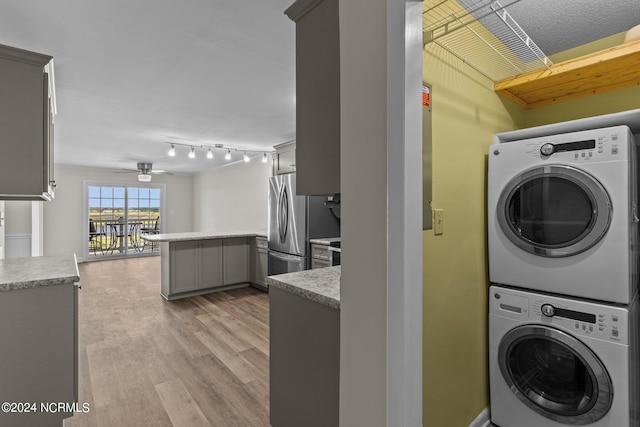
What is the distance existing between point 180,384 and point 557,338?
2.42m

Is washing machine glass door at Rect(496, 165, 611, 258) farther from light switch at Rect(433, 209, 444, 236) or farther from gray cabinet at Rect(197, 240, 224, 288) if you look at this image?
gray cabinet at Rect(197, 240, 224, 288)

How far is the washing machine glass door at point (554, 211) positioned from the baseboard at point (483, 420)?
1.01 meters

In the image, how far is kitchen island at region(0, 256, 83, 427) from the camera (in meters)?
1.72

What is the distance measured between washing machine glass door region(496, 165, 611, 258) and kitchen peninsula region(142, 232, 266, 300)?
148 inches

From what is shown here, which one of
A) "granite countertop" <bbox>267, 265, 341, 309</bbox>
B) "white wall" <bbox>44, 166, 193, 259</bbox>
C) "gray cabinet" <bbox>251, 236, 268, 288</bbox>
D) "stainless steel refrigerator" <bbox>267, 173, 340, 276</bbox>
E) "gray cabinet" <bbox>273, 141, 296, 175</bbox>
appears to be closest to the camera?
"granite countertop" <bbox>267, 265, 341, 309</bbox>

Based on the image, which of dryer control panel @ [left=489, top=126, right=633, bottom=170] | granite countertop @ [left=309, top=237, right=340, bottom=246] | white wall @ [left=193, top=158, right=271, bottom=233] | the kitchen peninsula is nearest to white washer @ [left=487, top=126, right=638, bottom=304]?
dryer control panel @ [left=489, top=126, right=633, bottom=170]

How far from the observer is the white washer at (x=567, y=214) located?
58.9 inches

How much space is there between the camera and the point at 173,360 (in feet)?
8.80

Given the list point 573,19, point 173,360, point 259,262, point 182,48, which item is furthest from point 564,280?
point 259,262

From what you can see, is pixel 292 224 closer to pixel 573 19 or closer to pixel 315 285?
pixel 315 285

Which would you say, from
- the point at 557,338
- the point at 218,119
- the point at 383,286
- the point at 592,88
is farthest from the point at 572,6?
the point at 218,119

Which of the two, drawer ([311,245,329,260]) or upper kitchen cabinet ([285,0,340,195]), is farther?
drawer ([311,245,329,260])

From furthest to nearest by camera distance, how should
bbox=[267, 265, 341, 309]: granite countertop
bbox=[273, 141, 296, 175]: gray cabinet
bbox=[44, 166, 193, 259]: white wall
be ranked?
bbox=[44, 166, 193, 259]: white wall → bbox=[273, 141, 296, 175]: gray cabinet → bbox=[267, 265, 341, 309]: granite countertop

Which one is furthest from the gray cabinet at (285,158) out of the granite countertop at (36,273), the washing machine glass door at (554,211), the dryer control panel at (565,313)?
the dryer control panel at (565,313)
